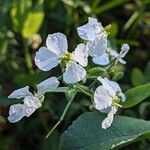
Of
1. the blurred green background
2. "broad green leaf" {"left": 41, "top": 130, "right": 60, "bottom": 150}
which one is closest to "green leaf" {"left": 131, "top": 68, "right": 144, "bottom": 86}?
the blurred green background

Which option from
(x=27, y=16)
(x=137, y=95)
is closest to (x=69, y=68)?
(x=137, y=95)

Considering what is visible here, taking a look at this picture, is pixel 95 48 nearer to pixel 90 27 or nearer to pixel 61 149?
pixel 90 27

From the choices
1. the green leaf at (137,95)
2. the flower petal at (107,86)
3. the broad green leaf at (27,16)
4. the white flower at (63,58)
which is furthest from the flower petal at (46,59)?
the broad green leaf at (27,16)

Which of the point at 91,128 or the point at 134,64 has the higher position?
the point at 91,128

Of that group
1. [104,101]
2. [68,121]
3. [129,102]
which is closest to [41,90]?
[104,101]

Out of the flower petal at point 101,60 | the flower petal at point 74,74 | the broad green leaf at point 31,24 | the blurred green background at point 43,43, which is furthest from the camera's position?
the broad green leaf at point 31,24

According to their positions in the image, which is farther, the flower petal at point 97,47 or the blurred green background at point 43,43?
the blurred green background at point 43,43

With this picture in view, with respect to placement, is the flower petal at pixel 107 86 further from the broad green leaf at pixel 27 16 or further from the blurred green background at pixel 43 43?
the broad green leaf at pixel 27 16

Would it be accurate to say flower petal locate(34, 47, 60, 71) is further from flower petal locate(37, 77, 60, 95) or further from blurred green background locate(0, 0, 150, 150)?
blurred green background locate(0, 0, 150, 150)
